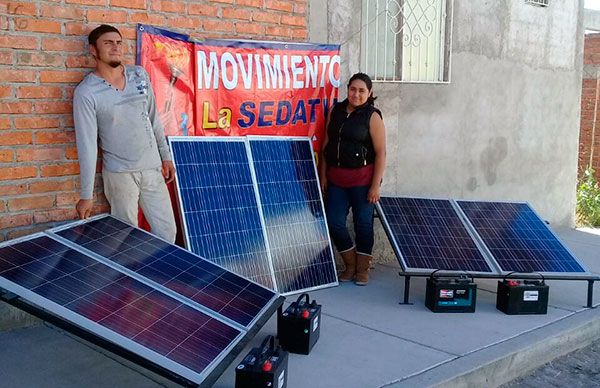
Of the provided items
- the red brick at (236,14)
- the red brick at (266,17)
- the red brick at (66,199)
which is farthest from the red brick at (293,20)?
the red brick at (66,199)

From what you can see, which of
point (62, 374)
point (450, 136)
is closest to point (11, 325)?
point (62, 374)

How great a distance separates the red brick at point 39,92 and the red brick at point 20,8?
0.52 metres

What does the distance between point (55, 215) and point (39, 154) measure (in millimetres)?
481

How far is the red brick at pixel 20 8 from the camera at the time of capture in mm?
4734

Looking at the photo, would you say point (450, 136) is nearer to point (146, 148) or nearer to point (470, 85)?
point (470, 85)

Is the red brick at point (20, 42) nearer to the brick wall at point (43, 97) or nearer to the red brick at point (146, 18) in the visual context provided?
the brick wall at point (43, 97)

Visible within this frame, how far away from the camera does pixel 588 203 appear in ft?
37.6

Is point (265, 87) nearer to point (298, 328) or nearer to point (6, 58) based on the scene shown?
point (6, 58)

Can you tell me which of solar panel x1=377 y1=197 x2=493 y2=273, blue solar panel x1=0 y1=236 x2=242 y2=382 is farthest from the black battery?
solar panel x1=377 y1=197 x2=493 y2=273

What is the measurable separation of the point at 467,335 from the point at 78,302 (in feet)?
10.1

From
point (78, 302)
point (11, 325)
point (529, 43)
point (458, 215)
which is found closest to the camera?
point (78, 302)

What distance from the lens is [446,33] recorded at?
26.9 ft

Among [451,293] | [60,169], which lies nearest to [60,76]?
[60,169]

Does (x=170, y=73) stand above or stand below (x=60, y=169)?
above
